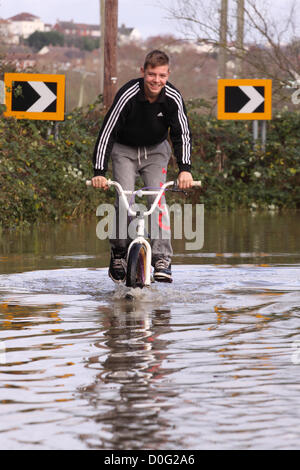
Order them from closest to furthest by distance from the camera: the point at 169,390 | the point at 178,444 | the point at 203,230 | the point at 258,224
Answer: the point at 178,444 < the point at 169,390 < the point at 203,230 < the point at 258,224

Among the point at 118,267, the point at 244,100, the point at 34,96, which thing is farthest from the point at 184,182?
the point at 244,100

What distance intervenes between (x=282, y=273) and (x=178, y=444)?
730 cm

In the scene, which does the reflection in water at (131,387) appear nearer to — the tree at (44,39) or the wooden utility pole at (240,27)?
the wooden utility pole at (240,27)

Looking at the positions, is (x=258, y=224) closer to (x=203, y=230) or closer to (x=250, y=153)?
(x=203, y=230)

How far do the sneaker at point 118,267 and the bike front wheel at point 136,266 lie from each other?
2.91 ft

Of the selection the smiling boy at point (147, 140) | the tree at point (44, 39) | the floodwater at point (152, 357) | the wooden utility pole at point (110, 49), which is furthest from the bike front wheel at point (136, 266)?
the tree at point (44, 39)

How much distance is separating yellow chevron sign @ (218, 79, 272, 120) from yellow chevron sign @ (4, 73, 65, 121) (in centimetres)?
473

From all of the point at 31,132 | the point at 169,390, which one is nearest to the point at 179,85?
the point at 31,132

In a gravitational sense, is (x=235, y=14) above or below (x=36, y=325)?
above

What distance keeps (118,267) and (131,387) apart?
484cm

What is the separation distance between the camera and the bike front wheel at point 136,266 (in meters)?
9.96

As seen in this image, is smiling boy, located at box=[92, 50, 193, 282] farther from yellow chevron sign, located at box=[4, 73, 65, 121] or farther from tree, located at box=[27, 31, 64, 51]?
tree, located at box=[27, 31, 64, 51]

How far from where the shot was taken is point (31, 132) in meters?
21.3

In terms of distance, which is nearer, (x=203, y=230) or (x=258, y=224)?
(x=203, y=230)
